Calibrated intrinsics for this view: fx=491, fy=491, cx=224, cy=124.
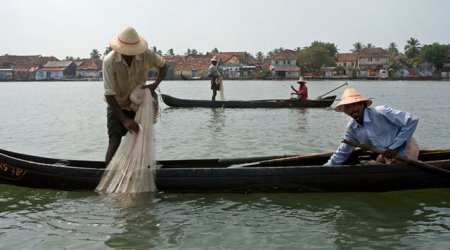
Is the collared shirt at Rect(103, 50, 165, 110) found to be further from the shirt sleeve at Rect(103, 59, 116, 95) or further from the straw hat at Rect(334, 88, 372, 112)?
the straw hat at Rect(334, 88, 372, 112)

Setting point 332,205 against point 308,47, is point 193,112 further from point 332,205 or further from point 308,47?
point 308,47

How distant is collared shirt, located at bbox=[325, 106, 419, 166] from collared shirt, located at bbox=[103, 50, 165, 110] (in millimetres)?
2521

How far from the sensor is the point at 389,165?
5520mm

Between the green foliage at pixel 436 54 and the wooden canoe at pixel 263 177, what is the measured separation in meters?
80.7

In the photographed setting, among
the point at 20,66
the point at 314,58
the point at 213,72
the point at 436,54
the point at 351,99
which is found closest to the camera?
the point at 351,99

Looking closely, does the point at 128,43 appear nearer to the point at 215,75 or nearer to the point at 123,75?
the point at 123,75

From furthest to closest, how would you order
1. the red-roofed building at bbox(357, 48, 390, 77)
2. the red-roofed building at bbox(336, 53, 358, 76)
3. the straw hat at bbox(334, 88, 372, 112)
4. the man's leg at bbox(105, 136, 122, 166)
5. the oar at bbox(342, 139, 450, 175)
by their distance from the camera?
the red-roofed building at bbox(336, 53, 358, 76) → the red-roofed building at bbox(357, 48, 390, 77) → the man's leg at bbox(105, 136, 122, 166) → the oar at bbox(342, 139, 450, 175) → the straw hat at bbox(334, 88, 372, 112)

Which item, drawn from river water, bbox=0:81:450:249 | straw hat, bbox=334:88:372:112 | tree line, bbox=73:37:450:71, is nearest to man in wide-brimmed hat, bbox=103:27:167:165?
river water, bbox=0:81:450:249

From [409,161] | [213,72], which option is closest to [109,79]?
[409,161]

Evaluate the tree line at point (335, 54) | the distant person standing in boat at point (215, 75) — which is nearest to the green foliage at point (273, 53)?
the tree line at point (335, 54)

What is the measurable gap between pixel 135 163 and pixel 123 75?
1045 millimetres

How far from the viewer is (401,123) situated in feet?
17.5

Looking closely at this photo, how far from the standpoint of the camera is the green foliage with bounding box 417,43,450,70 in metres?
79.5

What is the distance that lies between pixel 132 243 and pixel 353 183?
264 centimetres
